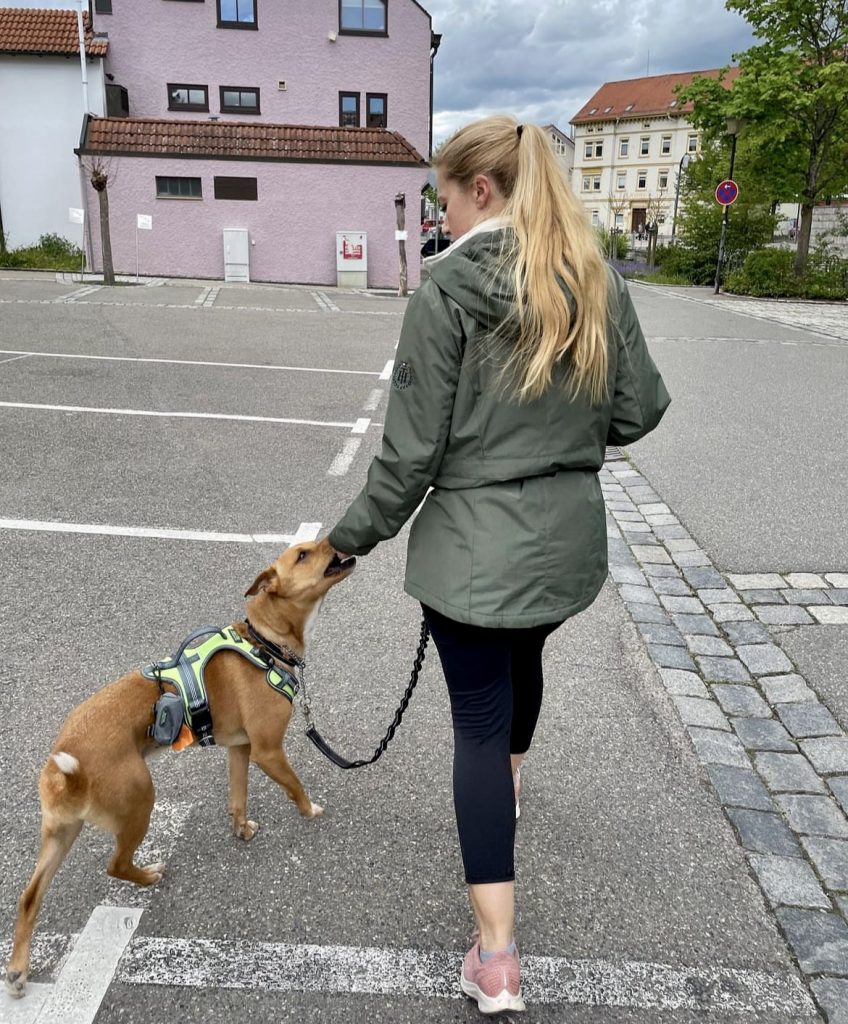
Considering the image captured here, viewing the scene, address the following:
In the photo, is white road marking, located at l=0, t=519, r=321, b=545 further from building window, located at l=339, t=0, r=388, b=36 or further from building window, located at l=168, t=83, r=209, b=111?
building window, located at l=339, t=0, r=388, b=36

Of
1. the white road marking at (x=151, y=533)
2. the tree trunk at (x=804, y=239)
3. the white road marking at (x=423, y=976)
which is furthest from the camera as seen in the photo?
the tree trunk at (x=804, y=239)

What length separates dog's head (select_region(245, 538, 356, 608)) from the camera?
103 inches

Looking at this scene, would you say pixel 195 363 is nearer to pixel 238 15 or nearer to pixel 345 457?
pixel 345 457

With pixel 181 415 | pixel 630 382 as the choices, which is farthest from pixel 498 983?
pixel 181 415

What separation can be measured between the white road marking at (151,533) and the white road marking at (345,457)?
1534mm

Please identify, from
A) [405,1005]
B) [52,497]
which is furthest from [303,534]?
[405,1005]

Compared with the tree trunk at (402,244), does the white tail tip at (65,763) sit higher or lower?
lower

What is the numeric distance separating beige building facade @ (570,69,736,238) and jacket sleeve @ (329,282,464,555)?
3663 inches

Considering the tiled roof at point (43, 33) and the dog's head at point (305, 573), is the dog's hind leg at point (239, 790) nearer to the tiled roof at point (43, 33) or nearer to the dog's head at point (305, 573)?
the dog's head at point (305, 573)

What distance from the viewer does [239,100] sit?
35.2 metres

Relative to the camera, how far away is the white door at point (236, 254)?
28500mm

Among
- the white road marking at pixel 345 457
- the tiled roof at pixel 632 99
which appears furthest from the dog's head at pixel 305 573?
the tiled roof at pixel 632 99

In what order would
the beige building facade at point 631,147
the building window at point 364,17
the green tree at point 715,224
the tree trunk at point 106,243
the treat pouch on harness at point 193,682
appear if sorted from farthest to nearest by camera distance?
1. the beige building facade at point 631,147
2. the building window at point 364,17
3. the green tree at point 715,224
4. the tree trunk at point 106,243
5. the treat pouch on harness at point 193,682

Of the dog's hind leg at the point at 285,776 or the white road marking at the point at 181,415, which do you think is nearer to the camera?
the dog's hind leg at the point at 285,776
